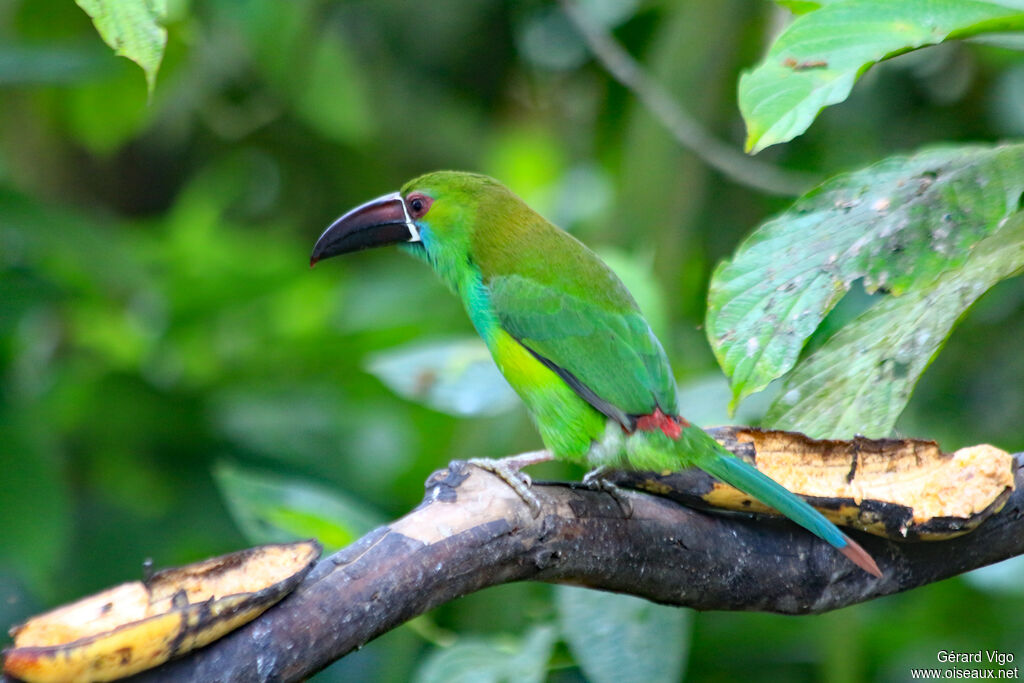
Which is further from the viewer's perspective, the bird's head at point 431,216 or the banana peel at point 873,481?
the bird's head at point 431,216

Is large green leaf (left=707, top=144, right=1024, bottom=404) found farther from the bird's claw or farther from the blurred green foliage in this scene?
the blurred green foliage

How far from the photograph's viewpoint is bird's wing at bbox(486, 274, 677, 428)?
209cm

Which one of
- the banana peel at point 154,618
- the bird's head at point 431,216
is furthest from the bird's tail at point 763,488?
the bird's head at point 431,216

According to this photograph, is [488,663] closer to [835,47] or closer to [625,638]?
[625,638]

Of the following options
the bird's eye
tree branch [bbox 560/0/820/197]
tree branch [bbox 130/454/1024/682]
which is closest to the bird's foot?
tree branch [bbox 130/454/1024/682]

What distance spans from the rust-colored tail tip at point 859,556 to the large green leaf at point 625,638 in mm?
503

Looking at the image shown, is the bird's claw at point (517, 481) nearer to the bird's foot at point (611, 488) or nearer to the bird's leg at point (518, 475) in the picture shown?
the bird's leg at point (518, 475)

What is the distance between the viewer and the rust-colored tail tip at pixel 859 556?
1.72 m

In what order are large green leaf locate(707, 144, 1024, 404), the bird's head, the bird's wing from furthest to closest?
the bird's head < the bird's wing < large green leaf locate(707, 144, 1024, 404)

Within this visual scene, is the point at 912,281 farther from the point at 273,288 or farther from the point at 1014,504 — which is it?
the point at 273,288

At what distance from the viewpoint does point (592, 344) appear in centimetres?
222

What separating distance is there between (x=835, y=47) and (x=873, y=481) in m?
0.76

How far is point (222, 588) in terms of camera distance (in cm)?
150

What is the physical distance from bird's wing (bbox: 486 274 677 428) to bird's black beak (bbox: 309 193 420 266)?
1.10 ft
